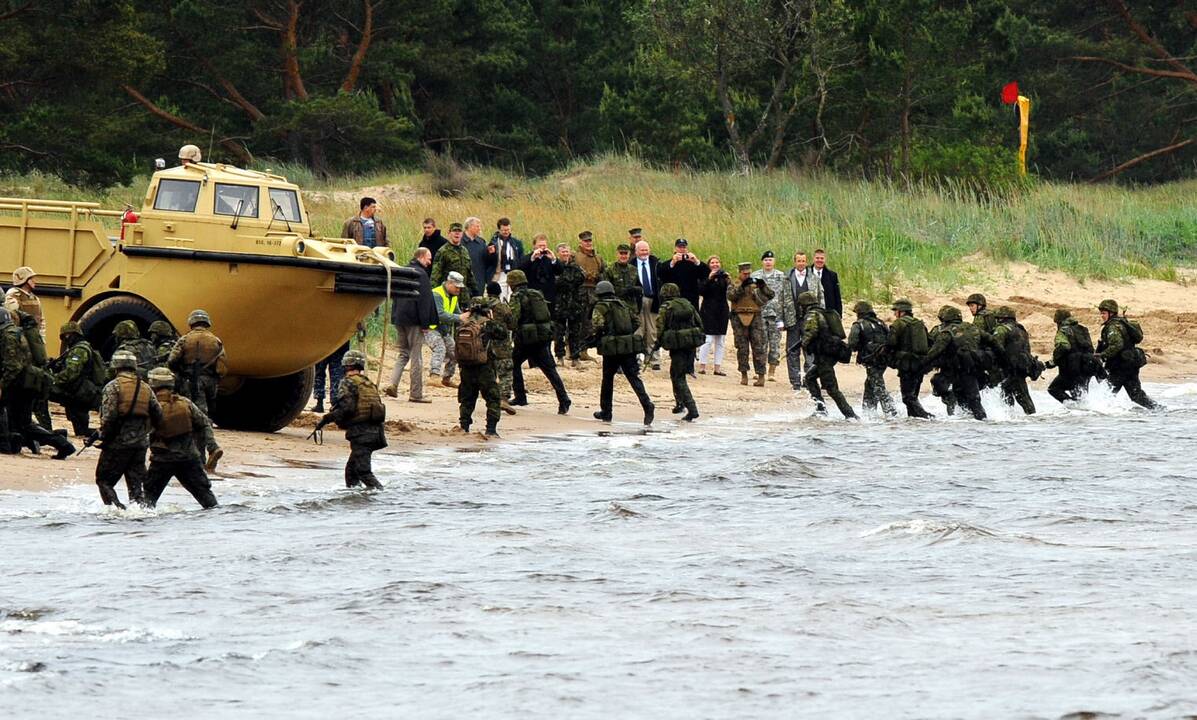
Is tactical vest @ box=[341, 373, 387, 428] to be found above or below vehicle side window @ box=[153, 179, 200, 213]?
below

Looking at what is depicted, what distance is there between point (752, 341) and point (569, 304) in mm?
2856

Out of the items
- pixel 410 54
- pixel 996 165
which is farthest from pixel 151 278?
pixel 410 54

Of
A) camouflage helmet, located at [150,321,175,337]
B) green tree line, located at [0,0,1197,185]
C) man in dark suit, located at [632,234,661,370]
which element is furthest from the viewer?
green tree line, located at [0,0,1197,185]

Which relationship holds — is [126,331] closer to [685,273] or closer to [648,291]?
[648,291]

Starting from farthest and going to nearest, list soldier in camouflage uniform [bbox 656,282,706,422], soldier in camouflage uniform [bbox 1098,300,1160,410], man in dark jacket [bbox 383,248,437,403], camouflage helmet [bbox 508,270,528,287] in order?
soldier in camouflage uniform [bbox 1098,300,1160,410], soldier in camouflage uniform [bbox 656,282,706,422], man in dark jacket [bbox 383,248,437,403], camouflage helmet [bbox 508,270,528,287]

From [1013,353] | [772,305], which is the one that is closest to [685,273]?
[772,305]

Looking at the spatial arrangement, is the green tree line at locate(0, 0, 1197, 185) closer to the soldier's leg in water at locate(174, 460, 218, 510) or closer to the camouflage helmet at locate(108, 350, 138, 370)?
the soldier's leg in water at locate(174, 460, 218, 510)

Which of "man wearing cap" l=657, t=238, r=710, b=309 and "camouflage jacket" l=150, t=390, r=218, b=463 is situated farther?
"man wearing cap" l=657, t=238, r=710, b=309

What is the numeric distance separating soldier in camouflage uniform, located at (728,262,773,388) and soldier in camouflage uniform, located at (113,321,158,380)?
32.5ft

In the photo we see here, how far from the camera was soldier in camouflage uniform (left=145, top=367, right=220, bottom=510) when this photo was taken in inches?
538

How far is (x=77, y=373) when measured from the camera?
1631cm

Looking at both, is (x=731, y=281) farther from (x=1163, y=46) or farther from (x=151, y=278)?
(x=1163, y=46)

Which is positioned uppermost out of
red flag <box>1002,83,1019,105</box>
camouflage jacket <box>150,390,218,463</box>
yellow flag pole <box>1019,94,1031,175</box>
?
red flag <box>1002,83,1019,105</box>

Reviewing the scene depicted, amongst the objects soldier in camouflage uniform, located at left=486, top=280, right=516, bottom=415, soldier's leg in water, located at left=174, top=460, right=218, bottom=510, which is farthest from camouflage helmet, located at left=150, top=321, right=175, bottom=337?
soldier in camouflage uniform, located at left=486, top=280, right=516, bottom=415
